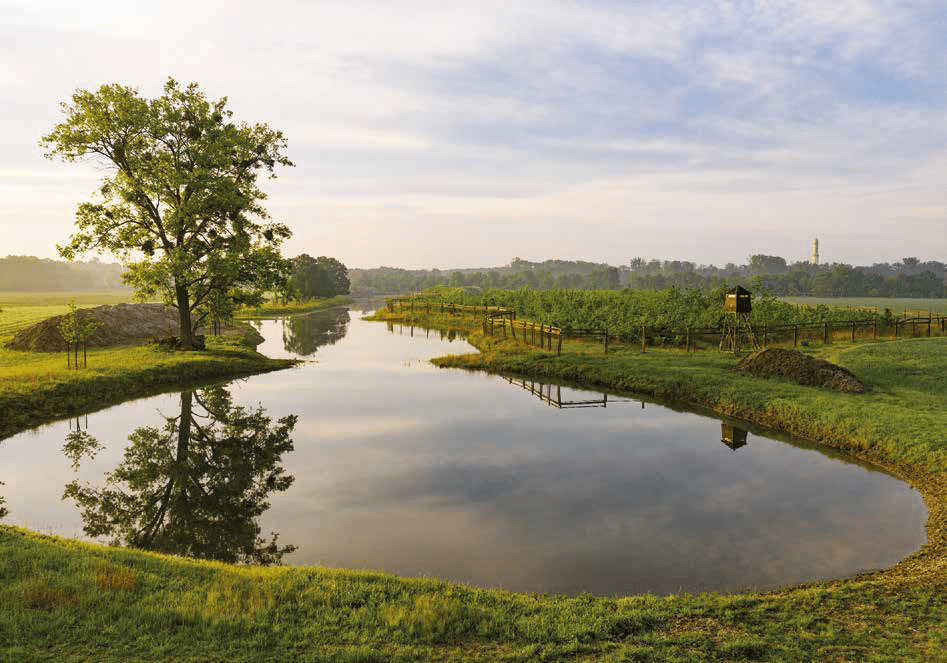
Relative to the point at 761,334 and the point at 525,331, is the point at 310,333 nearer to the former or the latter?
the point at 525,331

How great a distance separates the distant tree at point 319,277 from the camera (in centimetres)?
10343

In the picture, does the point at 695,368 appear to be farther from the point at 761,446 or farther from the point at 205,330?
the point at 205,330

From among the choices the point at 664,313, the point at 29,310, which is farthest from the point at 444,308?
the point at 29,310

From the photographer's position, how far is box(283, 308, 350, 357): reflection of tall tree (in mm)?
42888

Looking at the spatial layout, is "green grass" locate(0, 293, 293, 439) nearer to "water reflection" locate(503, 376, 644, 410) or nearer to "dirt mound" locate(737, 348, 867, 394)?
"water reflection" locate(503, 376, 644, 410)

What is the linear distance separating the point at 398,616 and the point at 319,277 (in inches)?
4323

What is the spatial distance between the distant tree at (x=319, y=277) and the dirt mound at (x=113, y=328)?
4767 centimetres

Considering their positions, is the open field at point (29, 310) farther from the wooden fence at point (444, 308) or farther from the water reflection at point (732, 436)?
the wooden fence at point (444, 308)

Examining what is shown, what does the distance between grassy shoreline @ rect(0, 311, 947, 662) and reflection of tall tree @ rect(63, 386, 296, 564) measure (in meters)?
1.51

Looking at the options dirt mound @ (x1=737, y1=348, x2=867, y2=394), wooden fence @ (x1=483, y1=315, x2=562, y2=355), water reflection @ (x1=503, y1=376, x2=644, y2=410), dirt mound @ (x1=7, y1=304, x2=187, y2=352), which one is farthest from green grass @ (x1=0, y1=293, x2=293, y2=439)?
dirt mound @ (x1=737, y1=348, x2=867, y2=394)

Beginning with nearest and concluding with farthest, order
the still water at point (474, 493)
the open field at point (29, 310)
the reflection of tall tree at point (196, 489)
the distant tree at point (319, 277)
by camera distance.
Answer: the still water at point (474, 493) → the reflection of tall tree at point (196, 489) → the open field at point (29, 310) → the distant tree at point (319, 277)

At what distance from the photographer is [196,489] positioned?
13.8 meters

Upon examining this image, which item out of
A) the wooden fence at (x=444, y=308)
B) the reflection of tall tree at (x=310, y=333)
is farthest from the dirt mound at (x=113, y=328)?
the wooden fence at (x=444, y=308)

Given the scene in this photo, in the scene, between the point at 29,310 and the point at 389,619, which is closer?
the point at 389,619
